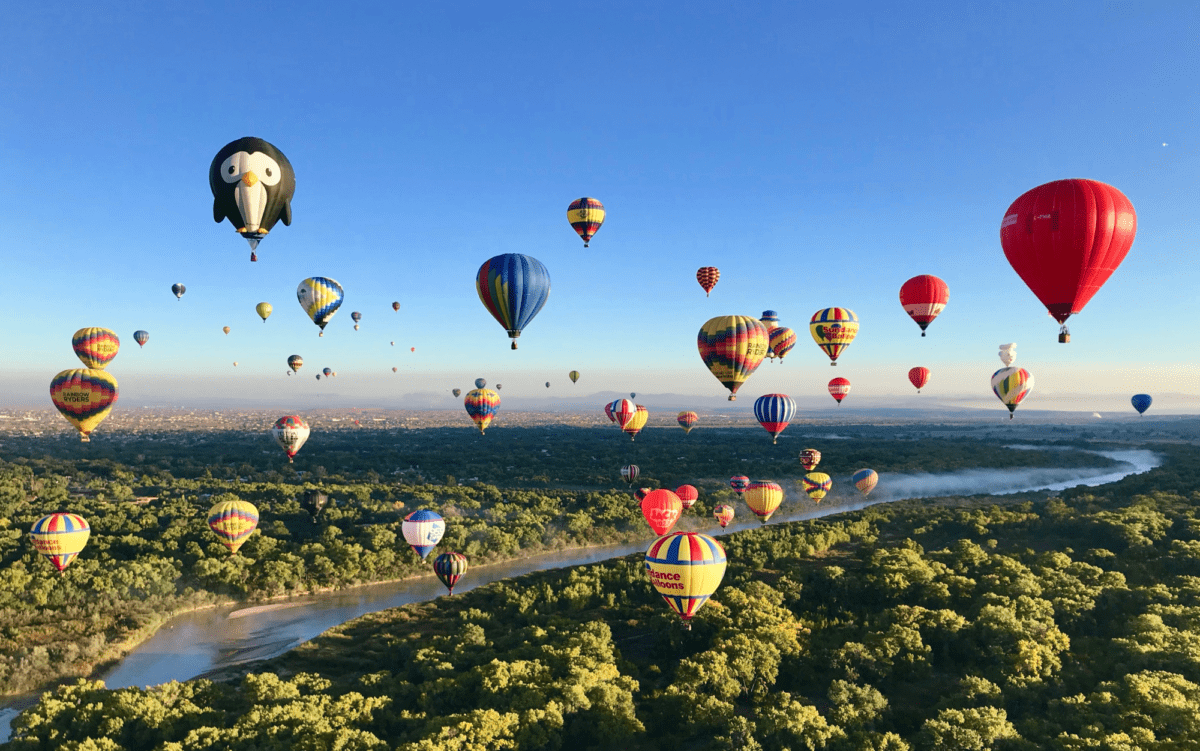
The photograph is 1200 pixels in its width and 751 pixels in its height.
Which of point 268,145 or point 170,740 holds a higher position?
point 268,145

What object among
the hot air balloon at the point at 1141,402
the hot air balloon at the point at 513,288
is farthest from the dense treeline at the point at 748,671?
the hot air balloon at the point at 1141,402

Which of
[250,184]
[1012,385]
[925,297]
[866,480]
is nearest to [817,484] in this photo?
[866,480]

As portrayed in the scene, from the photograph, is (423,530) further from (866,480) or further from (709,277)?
(866,480)

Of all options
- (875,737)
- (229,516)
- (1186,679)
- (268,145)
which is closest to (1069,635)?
(1186,679)

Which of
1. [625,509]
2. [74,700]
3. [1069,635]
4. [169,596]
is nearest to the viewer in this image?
[74,700]

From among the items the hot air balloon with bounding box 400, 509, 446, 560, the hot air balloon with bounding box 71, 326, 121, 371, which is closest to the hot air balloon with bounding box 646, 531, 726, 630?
the hot air balloon with bounding box 400, 509, 446, 560

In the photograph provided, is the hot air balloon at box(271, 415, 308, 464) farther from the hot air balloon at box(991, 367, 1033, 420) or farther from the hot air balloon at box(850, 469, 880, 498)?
the hot air balloon at box(850, 469, 880, 498)

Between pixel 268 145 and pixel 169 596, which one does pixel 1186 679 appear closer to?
pixel 268 145

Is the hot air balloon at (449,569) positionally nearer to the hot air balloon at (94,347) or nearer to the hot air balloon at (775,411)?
the hot air balloon at (775,411)
